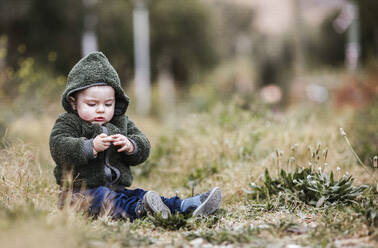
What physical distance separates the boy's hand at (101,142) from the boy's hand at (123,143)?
5 cm

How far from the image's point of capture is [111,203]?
10.9 feet

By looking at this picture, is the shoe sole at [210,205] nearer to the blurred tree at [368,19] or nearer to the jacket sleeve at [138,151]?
the jacket sleeve at [138,151]

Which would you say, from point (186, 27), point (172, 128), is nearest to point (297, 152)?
point (172, 128)

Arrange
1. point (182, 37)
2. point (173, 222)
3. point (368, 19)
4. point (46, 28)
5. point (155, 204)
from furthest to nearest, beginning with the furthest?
point (182, 37) < point (368, 19) < point (46, 28) < point (155, 204) < point (173, 222)

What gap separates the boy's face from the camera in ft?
11.4

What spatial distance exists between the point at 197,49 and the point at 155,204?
28.3 m

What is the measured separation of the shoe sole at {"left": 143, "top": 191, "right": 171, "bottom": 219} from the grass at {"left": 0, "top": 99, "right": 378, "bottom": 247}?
75 mm

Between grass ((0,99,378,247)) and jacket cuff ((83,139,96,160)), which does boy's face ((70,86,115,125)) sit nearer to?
jacket cuff ((83,139,96,160))

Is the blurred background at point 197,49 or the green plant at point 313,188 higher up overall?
the blurred background at point 197,49

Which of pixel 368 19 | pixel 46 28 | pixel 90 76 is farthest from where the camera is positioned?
pixel 368 19

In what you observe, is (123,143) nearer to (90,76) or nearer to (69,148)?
(69,148)

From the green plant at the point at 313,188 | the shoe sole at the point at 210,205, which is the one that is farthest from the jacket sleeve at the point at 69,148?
the green plant at the point at 313,188

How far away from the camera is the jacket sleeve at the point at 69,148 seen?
3260 mm

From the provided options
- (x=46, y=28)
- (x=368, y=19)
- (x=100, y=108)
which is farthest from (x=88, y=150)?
(x=368, y=19)
